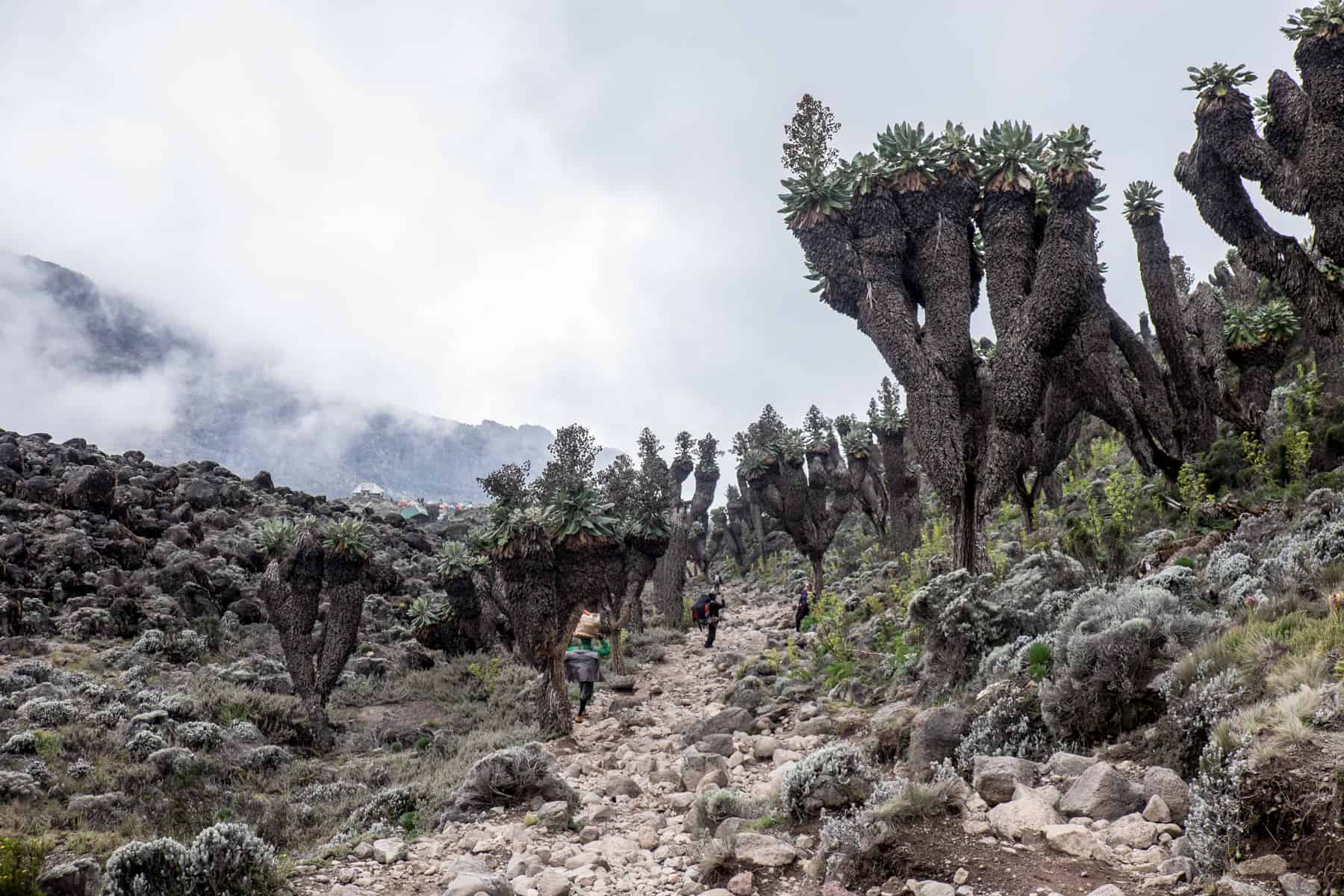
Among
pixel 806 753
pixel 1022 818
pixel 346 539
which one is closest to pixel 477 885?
pixel 1022 818

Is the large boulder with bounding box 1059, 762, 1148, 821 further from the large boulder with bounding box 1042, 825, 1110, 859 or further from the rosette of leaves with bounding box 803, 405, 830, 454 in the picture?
the rosette of leaves with bounding box 803, 405, 830, 454

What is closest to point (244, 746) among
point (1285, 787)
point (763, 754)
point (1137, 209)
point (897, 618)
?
point (763, 754)

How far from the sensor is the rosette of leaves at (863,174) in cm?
1388

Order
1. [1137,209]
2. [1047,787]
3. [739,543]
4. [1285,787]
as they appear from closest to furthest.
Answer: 1. [1285,787]
2. [1047,787]
3. [1137,209]
4. [739,543]

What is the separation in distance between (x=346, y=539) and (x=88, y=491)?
19.7 m

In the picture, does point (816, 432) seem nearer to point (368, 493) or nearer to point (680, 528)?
point (680, 528)

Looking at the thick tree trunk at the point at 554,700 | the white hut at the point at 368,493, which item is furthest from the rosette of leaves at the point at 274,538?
the white hut at the point at 368,493

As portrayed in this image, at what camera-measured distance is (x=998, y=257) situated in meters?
13.5

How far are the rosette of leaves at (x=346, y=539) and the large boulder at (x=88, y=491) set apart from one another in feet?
61.5

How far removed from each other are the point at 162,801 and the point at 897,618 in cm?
1392

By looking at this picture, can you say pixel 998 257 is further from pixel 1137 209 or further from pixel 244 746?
pixel 244 746

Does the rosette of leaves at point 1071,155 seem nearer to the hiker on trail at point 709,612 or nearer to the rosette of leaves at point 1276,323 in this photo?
the rosette of leaves at point 1276,323

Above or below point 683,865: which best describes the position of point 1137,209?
above

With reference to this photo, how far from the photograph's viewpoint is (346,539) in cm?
1711
